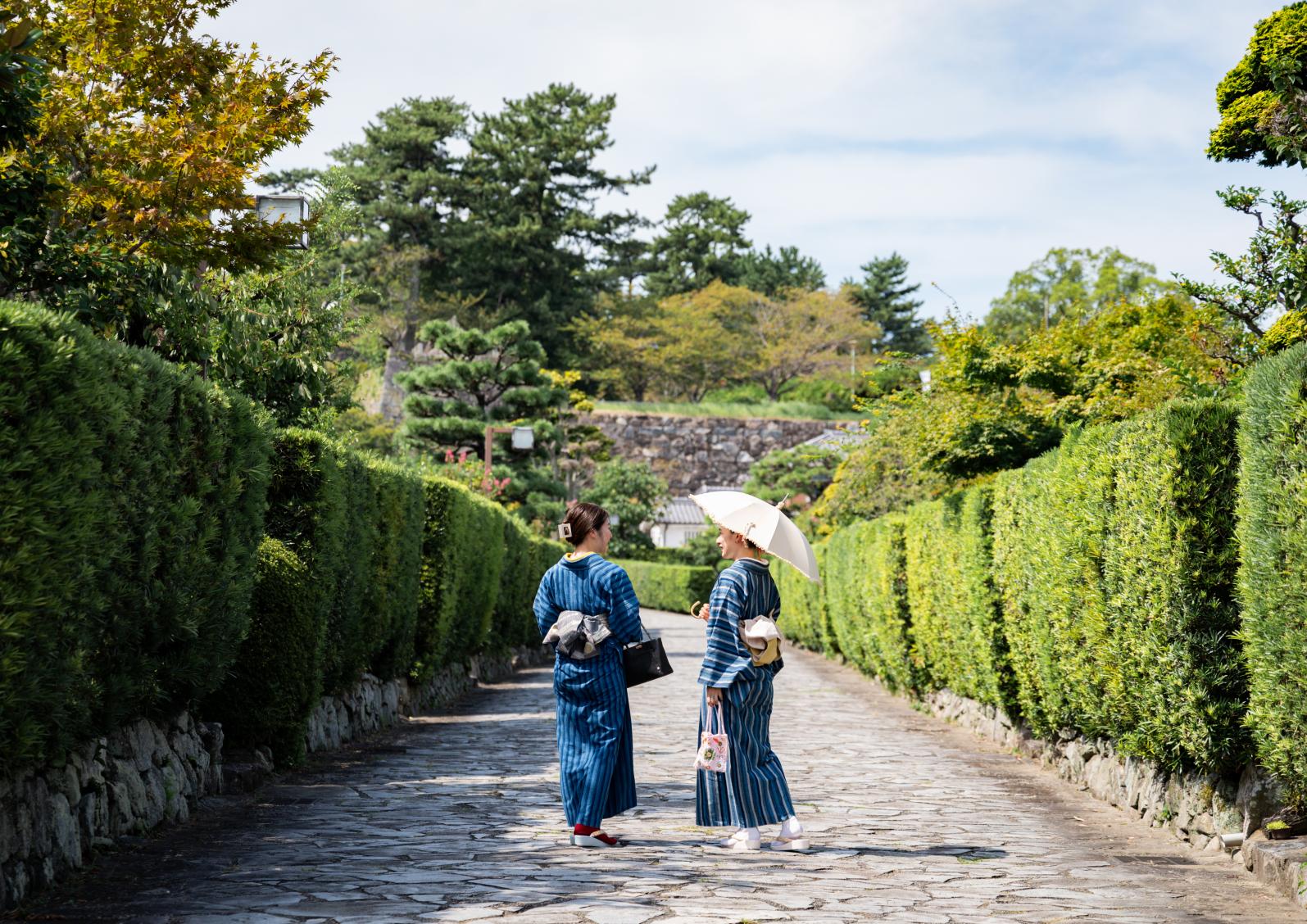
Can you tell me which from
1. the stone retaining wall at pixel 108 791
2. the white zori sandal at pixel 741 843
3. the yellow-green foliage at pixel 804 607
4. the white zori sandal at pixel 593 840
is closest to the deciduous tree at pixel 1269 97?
the white zori sandal at pixel 741 843

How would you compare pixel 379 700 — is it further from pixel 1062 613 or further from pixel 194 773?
pixel 1062 613

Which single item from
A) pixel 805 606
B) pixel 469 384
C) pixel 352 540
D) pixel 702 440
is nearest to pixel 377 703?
pixel 352 540

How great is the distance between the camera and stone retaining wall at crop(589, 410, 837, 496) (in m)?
69.4

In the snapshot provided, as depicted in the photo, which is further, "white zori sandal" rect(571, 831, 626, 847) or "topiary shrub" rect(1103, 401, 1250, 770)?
"white zori sandal" rect(571, 831, 626, 847)

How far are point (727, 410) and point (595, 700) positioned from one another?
64.2 m

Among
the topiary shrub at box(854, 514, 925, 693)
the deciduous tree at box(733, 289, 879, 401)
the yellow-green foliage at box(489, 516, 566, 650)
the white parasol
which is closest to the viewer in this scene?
the white parasol

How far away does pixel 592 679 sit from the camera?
694cm

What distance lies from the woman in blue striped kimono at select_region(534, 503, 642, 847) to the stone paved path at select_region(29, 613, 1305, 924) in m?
0.28

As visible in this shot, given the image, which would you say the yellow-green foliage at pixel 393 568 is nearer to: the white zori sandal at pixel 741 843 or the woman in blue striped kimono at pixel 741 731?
the woman in blue striped kimono at pixel 741 731

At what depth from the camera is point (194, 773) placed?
777 centimetres

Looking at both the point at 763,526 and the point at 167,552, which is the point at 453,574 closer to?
the point at 167,552

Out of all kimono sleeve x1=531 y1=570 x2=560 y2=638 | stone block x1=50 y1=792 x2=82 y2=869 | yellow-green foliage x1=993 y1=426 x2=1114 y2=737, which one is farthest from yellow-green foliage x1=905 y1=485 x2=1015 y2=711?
stone block x1=50 y1=792 x2=82 y2=869

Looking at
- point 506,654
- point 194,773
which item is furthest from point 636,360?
point 194,773

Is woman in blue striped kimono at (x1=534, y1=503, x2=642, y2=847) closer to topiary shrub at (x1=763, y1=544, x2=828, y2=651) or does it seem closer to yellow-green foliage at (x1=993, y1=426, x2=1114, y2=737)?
yellow-green foliage at (x1=993, y1=426, x2=1114, y2=737)
